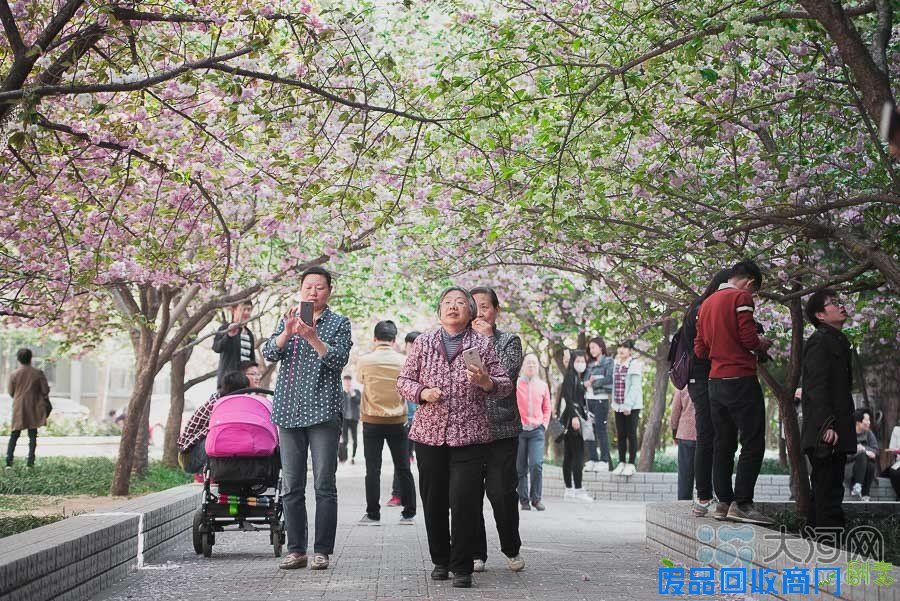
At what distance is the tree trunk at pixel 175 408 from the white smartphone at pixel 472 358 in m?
13.1

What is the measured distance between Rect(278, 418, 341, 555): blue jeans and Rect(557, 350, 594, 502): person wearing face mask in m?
8.52

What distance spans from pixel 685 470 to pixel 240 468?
5.13 meters

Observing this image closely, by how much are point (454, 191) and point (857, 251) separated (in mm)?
5579

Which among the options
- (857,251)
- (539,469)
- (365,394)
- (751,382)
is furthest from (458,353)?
(539,469)

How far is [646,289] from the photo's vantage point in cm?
1302

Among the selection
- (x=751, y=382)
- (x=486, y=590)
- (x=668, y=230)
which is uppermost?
(x=668, y=230)

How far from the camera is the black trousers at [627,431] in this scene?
17.0m

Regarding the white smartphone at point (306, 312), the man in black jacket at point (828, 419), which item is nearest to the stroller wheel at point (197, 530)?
the white smartphone at point (306, 312)

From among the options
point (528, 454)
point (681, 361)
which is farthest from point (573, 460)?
point (681, 361)

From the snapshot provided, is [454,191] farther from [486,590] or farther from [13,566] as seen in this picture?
[13,566]

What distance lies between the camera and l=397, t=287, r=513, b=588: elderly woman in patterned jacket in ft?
23.9

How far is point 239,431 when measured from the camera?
8.62 metres

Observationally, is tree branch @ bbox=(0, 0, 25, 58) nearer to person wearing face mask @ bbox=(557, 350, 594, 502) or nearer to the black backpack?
the black backpack

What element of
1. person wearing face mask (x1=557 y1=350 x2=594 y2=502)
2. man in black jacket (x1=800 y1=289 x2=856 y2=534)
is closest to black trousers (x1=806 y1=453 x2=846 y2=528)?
man in black jacket (x1=800 y1=289 x2=856 y2=534)
